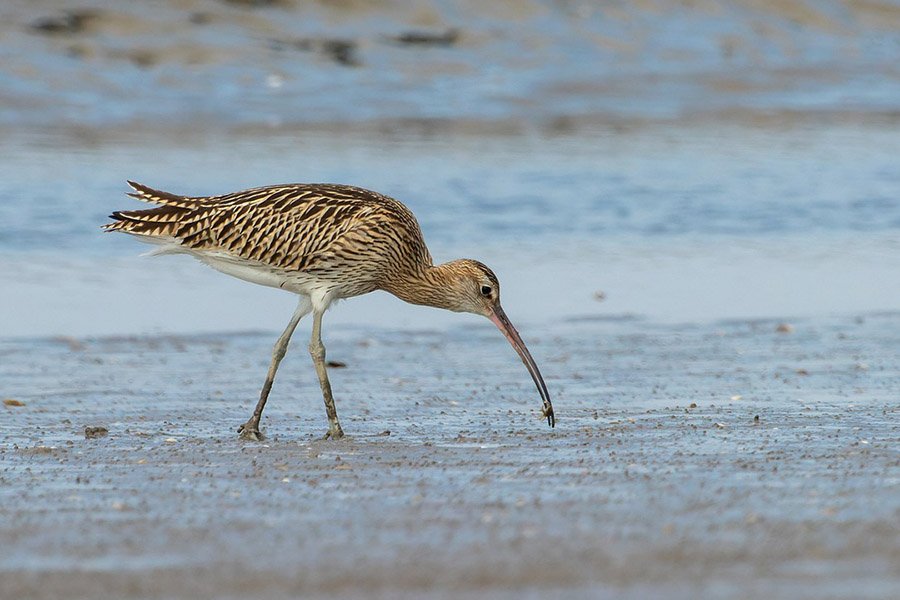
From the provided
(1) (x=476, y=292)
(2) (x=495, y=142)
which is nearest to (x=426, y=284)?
(1) (x=476, y=292)

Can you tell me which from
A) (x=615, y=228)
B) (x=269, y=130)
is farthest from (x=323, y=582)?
(x=269, y=130)

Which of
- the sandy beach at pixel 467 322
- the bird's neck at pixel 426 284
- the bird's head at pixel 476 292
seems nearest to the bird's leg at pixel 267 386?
the sandy beach at pixel 467 322

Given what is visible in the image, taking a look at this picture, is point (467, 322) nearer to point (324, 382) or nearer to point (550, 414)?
point (324, 382)

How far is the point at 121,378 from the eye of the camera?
852cm

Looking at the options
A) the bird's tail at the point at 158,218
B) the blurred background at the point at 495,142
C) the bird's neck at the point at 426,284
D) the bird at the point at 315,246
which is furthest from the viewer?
the blurred background at the point at 495,142

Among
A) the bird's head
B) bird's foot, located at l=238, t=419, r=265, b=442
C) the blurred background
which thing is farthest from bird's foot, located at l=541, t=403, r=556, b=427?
the blurred background

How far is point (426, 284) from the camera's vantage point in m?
8.14

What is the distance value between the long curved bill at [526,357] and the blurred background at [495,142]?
2.06 metres

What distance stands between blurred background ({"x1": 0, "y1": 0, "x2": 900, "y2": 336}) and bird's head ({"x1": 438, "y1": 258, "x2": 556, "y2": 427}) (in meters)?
1.97

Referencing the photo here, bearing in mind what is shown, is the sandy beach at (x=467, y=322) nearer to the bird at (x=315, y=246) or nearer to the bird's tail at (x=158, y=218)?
the bird at (x=315, y=246)

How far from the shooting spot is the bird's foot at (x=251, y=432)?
23.4ft

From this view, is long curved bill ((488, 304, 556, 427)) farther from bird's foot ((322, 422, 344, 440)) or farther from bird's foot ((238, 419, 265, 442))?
bird's foot ((238, 419, 265, 442))

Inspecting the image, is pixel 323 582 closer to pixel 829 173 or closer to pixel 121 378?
pixel 121 378

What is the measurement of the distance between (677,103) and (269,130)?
18.2ft
